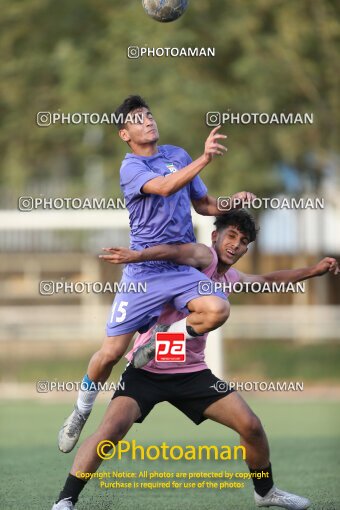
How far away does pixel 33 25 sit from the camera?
1967 centimetres

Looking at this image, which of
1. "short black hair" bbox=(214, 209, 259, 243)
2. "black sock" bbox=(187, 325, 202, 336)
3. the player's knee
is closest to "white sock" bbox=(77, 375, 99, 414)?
"black sock" bbox=(187, 325, 202, 336)

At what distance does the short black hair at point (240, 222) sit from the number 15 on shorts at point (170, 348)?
68 cm

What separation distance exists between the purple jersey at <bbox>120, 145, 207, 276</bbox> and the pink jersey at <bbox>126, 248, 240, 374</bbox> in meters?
0.23

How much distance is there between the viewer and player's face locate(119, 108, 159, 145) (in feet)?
21.1

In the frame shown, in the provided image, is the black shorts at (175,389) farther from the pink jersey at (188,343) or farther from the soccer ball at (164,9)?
the soccer ball at (164,9)

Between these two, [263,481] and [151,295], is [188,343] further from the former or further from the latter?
[263,481]

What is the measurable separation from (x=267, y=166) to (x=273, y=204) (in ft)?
39.2

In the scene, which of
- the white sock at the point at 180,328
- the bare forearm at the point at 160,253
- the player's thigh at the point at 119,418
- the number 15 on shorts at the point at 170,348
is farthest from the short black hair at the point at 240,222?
the player's thigh at the point at 119,418

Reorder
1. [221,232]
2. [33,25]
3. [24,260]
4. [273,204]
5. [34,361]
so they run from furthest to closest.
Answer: [24,260], [33,25], [34,361], [273,204], [221,232]

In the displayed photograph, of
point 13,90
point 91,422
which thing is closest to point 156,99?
point 13,90

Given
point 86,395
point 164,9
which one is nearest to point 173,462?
point 86,395

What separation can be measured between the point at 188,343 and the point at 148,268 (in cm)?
49

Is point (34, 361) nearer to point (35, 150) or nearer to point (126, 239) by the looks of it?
point (126, 239)

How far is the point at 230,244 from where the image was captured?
249 inches
